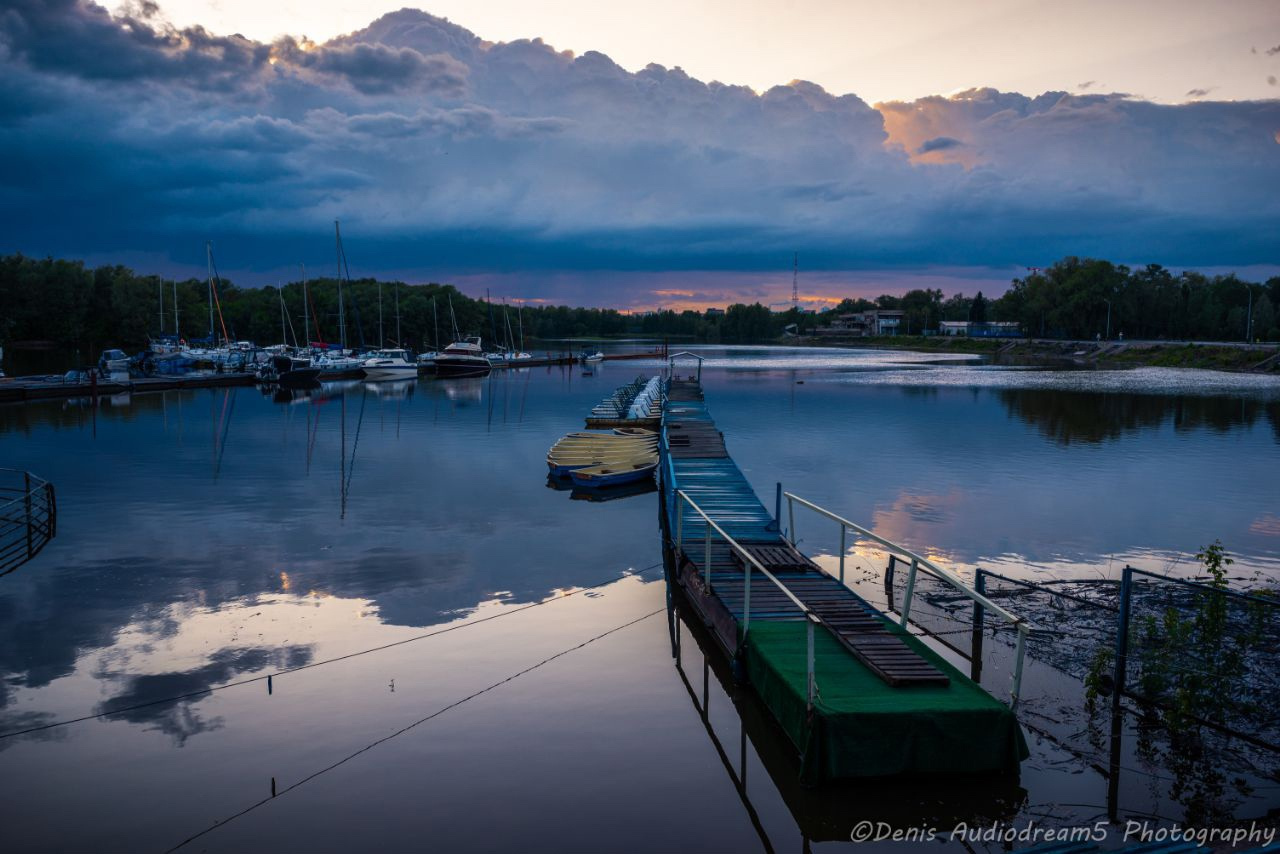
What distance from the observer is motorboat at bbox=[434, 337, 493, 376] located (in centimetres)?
11644

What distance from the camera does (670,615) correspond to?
62.8ft

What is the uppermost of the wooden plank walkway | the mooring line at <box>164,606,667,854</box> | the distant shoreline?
the distant shoreline

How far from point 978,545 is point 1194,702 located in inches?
477

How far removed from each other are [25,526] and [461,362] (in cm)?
→ 9372

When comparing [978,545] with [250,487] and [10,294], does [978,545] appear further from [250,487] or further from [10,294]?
[10,294]

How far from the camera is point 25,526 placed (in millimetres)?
24906

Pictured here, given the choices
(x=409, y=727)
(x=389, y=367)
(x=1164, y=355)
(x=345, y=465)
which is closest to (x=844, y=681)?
(x=409, y=727)

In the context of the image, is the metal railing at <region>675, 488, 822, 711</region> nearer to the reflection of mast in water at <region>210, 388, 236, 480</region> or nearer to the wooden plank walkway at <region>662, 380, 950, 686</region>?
the wooden plank walkway at <region>662, 380, 950, 686</region>

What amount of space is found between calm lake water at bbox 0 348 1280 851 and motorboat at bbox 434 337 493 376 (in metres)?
68.8

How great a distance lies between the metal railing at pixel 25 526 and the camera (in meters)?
19.5

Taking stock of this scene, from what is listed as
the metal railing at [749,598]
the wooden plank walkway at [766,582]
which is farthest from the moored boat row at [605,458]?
the metal railing at [749,598]

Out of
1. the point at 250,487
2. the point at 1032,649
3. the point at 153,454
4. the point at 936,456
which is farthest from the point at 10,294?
the point at 1032,649

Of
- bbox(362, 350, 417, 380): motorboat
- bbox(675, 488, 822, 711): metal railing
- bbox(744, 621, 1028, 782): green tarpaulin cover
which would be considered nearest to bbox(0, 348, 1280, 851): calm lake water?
bbox(744, 621, 1028, 782): green tarpaulin cover

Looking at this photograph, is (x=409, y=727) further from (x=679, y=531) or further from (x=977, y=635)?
(x=977, y=635)
